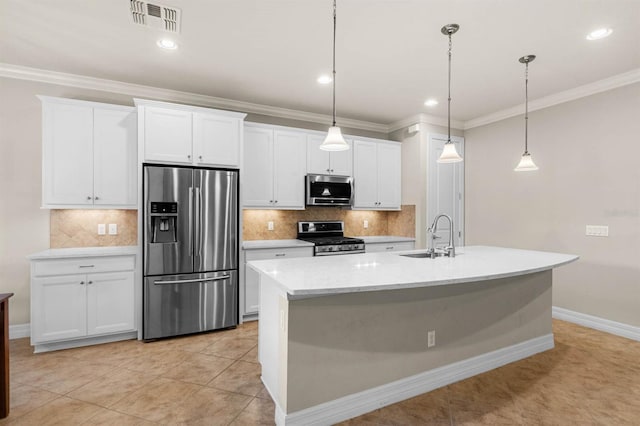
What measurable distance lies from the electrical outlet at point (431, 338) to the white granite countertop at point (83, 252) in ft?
9.54

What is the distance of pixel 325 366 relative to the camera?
203cm

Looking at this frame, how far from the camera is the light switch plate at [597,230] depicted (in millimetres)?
3615

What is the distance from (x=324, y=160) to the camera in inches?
183

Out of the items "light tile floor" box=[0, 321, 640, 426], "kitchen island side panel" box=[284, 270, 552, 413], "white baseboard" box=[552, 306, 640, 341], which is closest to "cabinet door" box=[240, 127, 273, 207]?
"light tile floor" box=[0, 321, 640, 426]

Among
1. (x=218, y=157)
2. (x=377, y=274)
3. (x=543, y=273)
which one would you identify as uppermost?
(x=218, y=157)


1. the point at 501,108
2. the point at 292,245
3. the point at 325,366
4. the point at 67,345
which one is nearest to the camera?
the point at 325,366

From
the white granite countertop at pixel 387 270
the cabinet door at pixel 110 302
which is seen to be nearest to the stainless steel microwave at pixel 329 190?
the white granite countertop at pixel 387 270

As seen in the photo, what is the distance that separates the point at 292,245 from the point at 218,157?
1.39m

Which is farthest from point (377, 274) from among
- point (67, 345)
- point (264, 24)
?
point (67, 345)

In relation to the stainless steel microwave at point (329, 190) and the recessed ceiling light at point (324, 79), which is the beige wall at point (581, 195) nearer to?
the stainless steel microwave at point (329, 190)

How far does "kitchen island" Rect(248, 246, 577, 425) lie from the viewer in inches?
76.2

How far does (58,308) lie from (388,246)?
3921 mm

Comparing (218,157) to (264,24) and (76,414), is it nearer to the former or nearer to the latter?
(264,24)

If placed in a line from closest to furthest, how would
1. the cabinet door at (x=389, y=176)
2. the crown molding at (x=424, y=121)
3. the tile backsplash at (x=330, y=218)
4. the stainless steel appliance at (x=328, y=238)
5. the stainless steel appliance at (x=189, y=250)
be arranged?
the stainless steel appliance at (x=189, y=250) < the stainless steel appliance at (x=328, y=238) < the tile backsplash at (x=330, y=218) < the crown molding at (x=424, y=121) < the cabinet door at (x=389, y=176)
